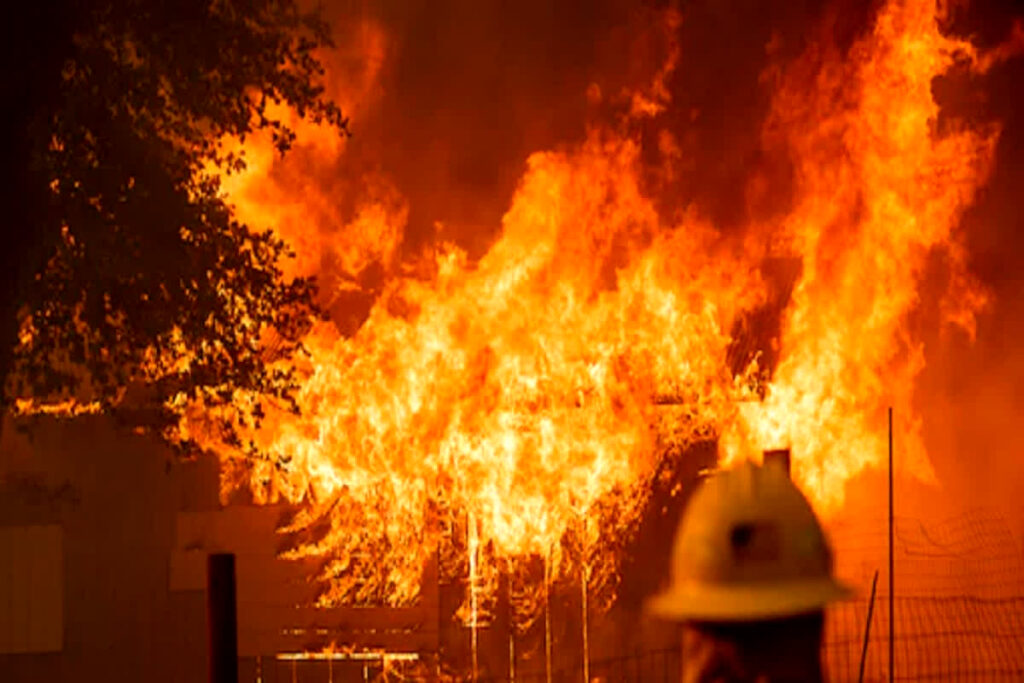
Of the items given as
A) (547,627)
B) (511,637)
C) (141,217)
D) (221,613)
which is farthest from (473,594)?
(221,613)

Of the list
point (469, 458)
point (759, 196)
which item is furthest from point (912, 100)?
point (469, 458)

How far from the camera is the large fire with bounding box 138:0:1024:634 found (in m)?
15.2

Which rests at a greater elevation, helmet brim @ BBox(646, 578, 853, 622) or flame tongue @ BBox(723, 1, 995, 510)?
flame tongue @ BBox(723, 1, 995, 510)

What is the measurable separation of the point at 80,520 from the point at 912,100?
1108 cm

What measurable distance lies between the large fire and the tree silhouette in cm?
234

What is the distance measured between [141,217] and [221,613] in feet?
26.5

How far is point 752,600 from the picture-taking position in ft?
9.32

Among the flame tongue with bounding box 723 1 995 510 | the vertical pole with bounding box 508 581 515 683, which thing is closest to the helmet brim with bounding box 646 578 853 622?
the vertical pole with bounding box 508 581 515 683

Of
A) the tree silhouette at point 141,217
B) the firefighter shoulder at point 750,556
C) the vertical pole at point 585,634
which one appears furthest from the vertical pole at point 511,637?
the firefighter shoulder at point 750,556

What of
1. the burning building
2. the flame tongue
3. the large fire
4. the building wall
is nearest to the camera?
the burning building

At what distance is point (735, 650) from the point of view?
287 centimetres

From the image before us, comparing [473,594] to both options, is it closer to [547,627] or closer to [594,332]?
[547,627]

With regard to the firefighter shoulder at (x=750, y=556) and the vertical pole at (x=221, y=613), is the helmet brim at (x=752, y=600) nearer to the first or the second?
the firefighter shoulder at (x=750, y=556)

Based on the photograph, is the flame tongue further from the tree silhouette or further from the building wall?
the building wall
